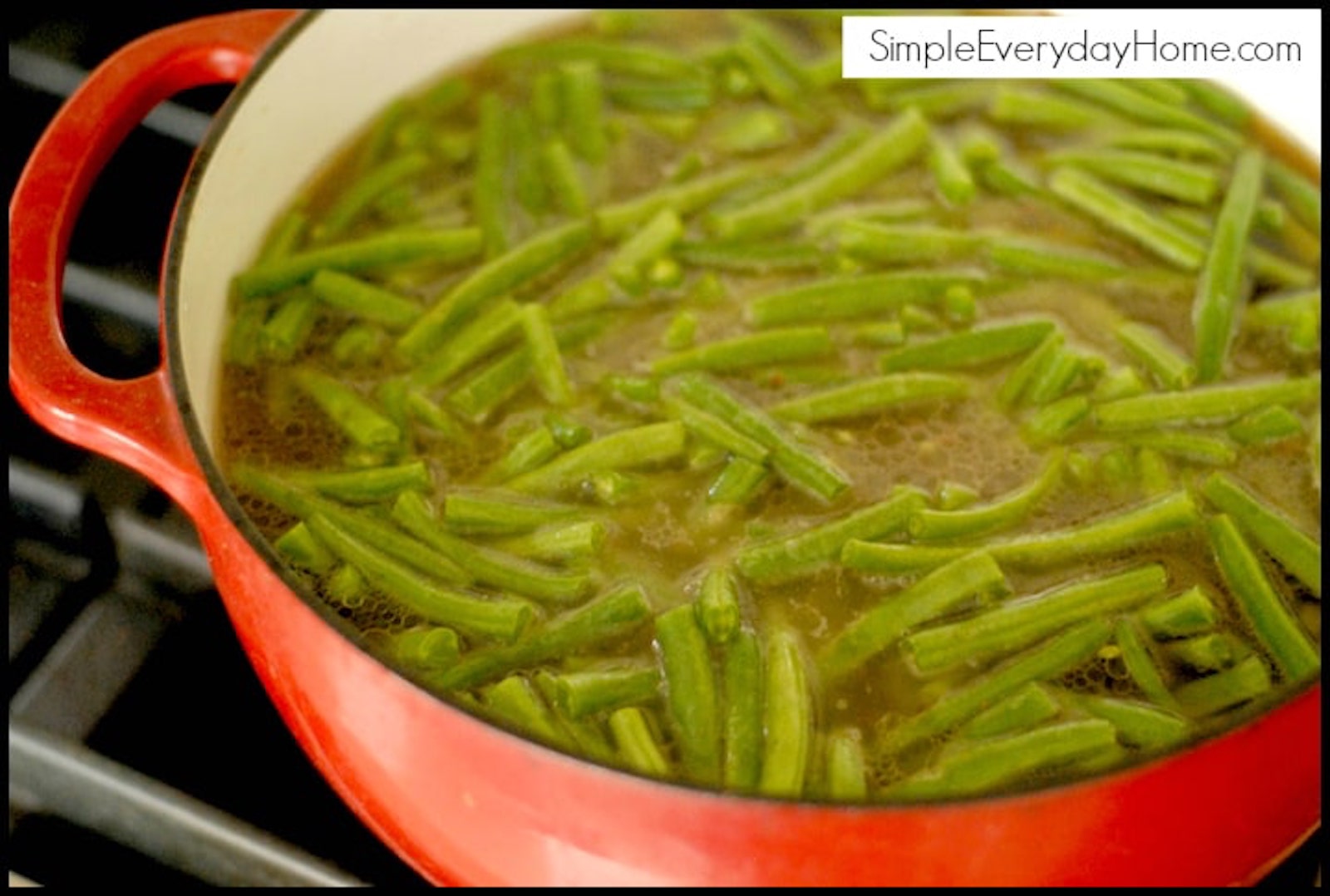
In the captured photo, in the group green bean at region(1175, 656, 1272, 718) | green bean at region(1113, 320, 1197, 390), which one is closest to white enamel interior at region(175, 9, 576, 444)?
green bean at region(1113, 320, 1197, 390)

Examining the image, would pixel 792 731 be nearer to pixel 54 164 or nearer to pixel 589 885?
pixel 589 885

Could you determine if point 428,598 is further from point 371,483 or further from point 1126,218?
point 1126,218

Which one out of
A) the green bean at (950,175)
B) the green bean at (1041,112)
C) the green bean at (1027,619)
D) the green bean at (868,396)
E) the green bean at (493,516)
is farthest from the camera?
the green bean at (1041,112)

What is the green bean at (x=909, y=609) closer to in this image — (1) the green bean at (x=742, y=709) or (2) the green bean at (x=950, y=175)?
(1) the green bean at (x=742, y=709)

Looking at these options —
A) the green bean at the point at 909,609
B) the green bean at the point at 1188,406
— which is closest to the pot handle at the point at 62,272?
the green bean at the point at 909,609

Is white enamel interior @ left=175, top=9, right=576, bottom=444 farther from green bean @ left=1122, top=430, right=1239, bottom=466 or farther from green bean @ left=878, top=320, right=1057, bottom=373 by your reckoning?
green bean @ left=1122, top=430, right=1239, bottom=466

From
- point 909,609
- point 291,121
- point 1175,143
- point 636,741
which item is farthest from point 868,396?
point 291,121

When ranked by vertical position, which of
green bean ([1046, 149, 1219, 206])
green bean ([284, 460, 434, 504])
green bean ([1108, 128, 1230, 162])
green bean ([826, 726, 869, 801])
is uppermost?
green bean ([1108, 128, 1230, 162])
